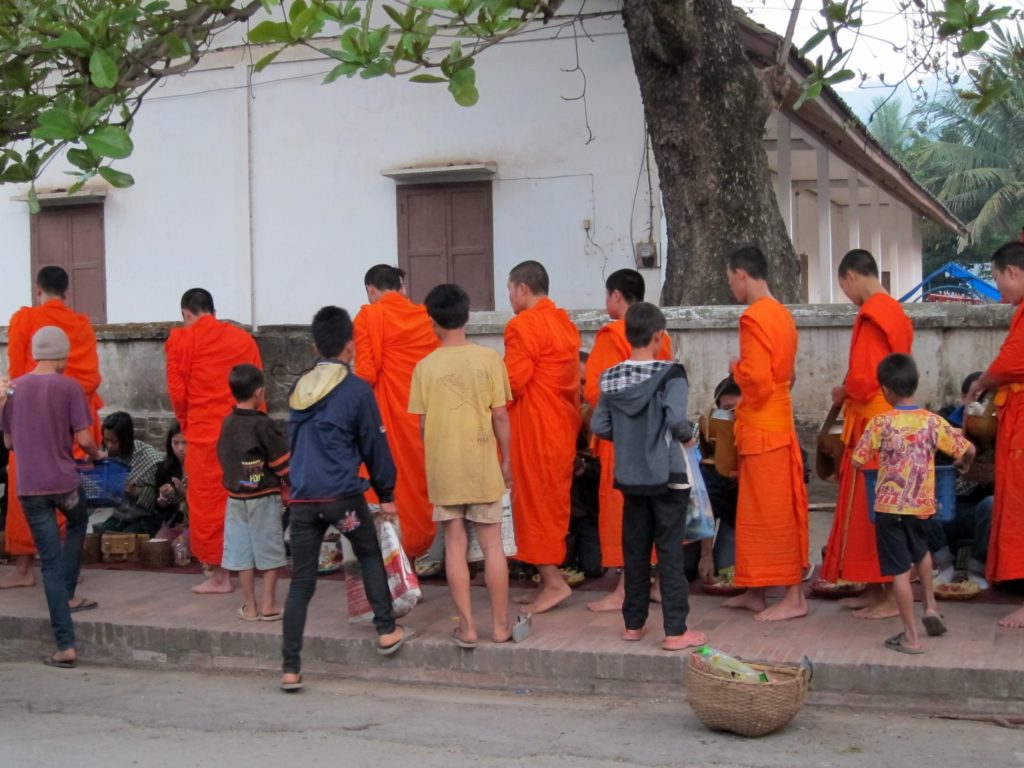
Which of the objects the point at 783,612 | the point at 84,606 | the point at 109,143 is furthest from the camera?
the point at 84,606

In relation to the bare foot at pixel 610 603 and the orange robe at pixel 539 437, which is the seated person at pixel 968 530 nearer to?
the bare foot at pixel 610 603

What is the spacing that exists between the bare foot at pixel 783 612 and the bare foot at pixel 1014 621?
37.4 inches

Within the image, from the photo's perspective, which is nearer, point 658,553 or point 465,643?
point 658,553

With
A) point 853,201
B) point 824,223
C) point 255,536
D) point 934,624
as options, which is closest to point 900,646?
point 934,624

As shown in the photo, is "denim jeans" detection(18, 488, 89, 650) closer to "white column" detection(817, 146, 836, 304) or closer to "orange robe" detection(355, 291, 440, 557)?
"orange robe" detection(355, 291, 440, 557)

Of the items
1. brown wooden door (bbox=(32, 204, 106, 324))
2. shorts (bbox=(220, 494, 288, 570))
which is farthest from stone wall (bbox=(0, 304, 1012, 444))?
brown wooden door (bbox=(32, 204, 106, 324))

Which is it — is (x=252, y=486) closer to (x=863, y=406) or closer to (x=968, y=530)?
(x=863, y=406)

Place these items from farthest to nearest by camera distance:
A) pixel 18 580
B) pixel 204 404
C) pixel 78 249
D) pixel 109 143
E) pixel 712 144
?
1. pixel 78 249
2. pixel 712 144
3. pixel 18 580
4. pixel 204 404
5. pixel 109 143

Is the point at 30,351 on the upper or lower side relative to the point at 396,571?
upper

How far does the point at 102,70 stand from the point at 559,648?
3377mm

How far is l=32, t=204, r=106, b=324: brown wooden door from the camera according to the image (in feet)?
45.3

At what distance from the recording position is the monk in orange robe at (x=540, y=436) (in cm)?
676

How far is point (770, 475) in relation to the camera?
248 inches

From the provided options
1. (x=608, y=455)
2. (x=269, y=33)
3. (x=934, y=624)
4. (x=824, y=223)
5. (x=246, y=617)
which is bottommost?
(x=246, y=617)
